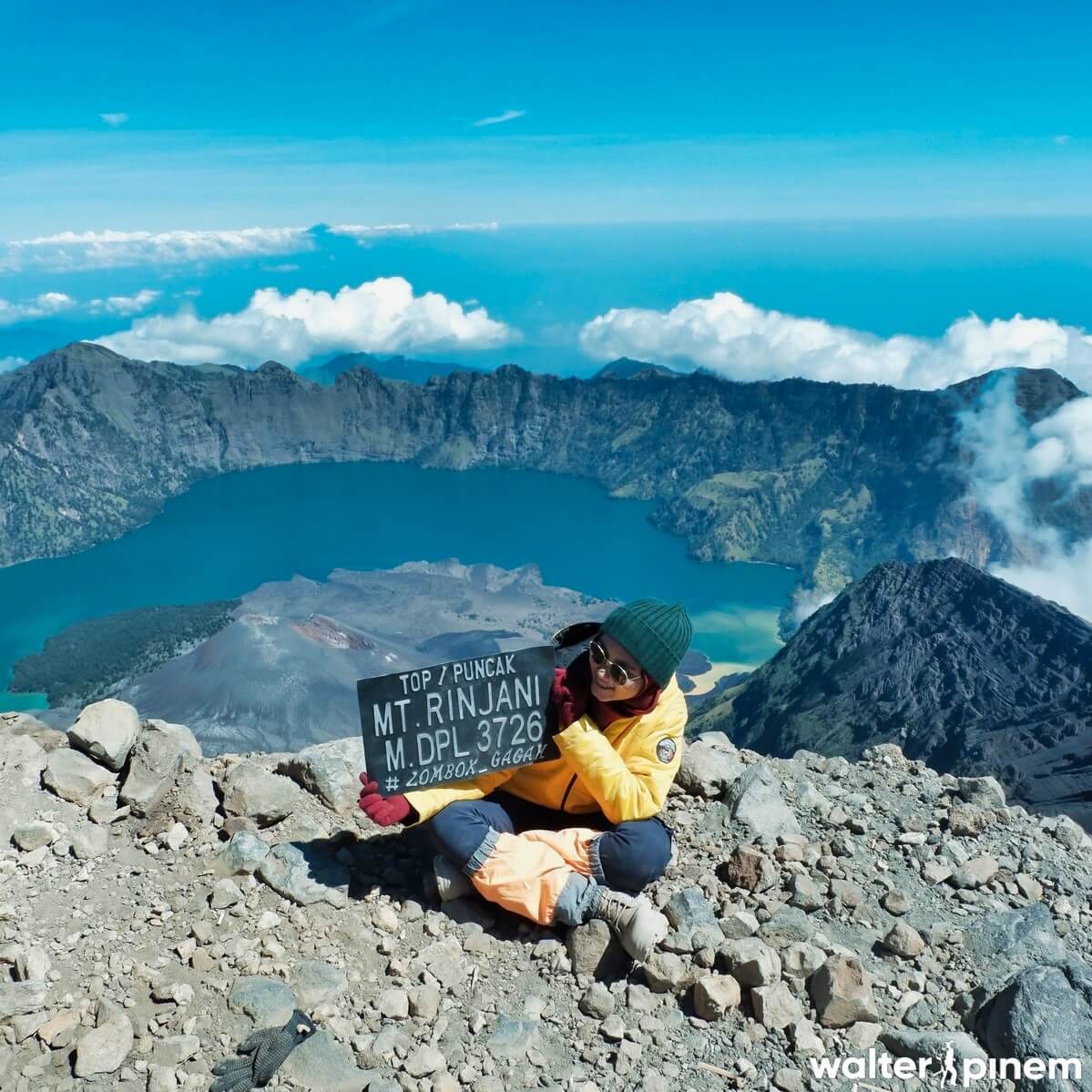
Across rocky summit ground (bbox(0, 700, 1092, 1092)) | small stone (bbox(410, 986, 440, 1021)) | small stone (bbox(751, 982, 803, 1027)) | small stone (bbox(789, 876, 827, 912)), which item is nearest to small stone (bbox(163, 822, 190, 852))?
rocky summit ground (bbox(0, 700, 1092, 1092))

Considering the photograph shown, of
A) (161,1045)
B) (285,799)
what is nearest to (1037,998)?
(161,1045)

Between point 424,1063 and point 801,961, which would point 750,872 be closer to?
point 801,961

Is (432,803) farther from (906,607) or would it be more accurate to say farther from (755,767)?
(906,607)

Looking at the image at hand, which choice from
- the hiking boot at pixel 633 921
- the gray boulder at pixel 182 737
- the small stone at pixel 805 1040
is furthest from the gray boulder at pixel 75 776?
the small stone at pixel 805 1040

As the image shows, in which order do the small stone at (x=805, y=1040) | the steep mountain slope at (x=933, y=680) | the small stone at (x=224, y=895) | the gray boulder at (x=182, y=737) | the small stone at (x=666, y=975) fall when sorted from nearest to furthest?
the small stone at (x=805, y=1040), the small stone at (x=666, y=975), the small stone at (x=224, y=895), the gray boulder at (x=182, y=737), the steep mountain slope at (x=933, y=680)

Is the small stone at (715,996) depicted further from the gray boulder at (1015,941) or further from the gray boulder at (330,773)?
the gray boulder at (330,773)

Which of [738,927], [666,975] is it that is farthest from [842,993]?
[666,975]
